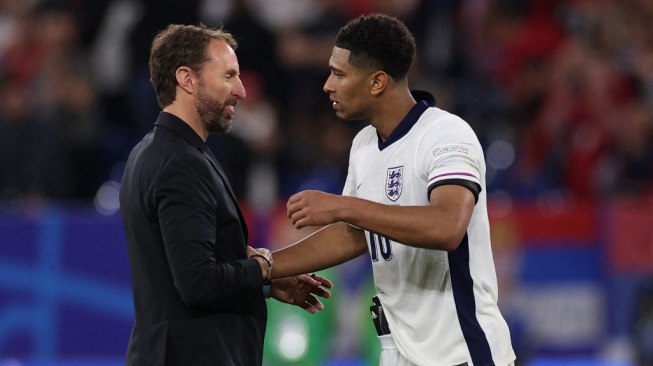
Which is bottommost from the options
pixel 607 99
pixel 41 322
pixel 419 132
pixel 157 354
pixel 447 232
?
pixel 157 354

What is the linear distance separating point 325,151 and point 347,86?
617cm

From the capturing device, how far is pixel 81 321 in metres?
9.64

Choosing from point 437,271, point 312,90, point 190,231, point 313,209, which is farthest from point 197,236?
point 312,90

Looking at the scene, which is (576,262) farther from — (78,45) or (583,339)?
(78,45)

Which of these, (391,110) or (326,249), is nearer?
(391,110)

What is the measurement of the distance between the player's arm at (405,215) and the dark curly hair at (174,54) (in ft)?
2.18

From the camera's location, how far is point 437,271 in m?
4.68

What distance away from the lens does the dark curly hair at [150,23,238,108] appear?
4.58 m

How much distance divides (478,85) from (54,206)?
14.3 feet

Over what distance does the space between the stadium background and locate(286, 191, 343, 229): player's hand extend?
154 inches

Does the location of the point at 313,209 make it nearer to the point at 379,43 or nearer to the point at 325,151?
the point at 379,43

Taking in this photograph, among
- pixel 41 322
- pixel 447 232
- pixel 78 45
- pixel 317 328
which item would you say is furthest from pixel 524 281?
pixel 447 232

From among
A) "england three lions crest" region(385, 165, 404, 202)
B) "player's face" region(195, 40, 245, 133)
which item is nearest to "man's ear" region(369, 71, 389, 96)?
"england three lions crest" region(385, 165, 404, 202)

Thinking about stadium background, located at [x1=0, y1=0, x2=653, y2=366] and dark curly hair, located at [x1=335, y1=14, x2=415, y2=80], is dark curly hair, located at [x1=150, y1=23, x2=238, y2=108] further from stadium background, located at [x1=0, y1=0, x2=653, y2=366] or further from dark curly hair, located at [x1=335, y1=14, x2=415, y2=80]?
stadium background, located at [x1=0, y1=0, x2=653, y2=366]
